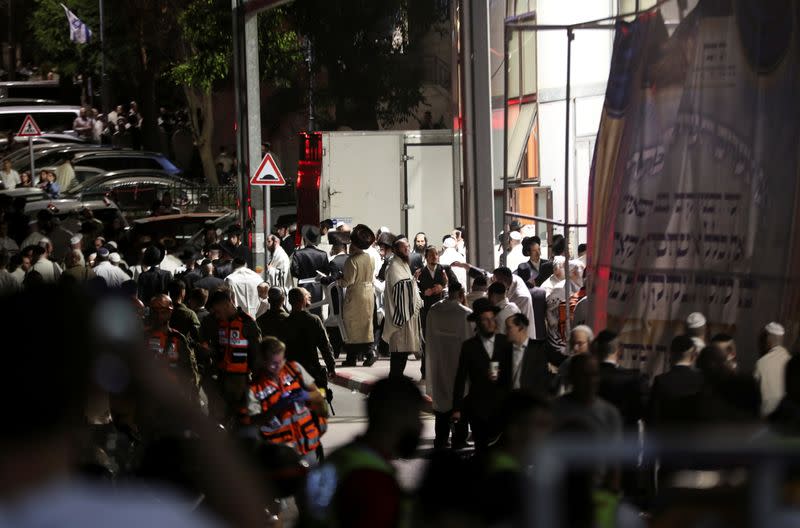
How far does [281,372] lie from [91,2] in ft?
133

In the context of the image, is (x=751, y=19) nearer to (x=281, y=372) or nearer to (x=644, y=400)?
(x=644, y=400)

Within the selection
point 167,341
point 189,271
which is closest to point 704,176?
point 167,341

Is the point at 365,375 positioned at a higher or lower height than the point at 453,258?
lower

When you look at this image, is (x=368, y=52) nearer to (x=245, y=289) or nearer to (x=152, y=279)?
(x=152, y=279)

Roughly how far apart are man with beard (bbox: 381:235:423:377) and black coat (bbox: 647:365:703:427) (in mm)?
7877

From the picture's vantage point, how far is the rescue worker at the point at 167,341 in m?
11.9

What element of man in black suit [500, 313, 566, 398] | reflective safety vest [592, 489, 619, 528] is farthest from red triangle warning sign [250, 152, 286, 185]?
reflective safety vest [592, 489, 619, 528]

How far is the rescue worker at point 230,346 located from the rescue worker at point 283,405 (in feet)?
7.75

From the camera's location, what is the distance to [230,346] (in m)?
12.2

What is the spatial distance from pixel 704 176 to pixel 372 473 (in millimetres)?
6470

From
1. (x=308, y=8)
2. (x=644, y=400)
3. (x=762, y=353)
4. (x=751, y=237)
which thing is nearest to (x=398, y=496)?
(x=644, y=400)

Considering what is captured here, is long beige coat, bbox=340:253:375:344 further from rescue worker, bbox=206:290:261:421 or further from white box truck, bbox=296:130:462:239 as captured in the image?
white box truck, bbox=296:130:462:239

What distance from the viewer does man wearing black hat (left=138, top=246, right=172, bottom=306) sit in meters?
18.3

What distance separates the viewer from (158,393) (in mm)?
2117
